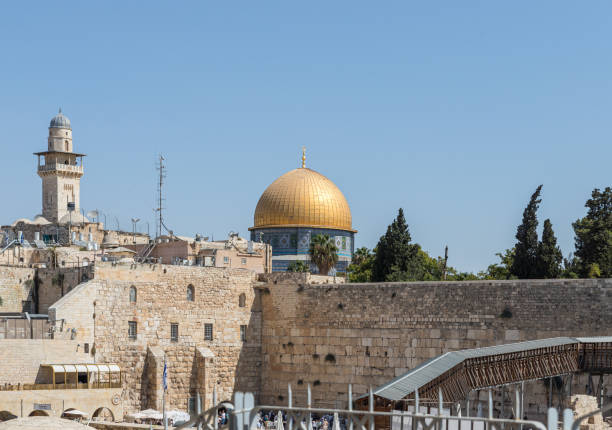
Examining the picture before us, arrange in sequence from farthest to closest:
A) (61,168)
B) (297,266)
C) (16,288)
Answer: (61,168), (297,266), (16,288)

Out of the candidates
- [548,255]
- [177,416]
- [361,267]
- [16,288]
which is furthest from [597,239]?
[16,288]

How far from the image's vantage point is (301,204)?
164 ft

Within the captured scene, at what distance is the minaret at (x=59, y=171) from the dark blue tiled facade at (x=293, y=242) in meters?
10.1

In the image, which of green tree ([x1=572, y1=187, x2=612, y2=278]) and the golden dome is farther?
the golden dome

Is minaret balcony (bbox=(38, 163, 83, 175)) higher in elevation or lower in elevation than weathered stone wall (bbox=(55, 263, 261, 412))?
higher

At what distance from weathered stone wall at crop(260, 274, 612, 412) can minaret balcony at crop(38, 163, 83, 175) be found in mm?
21112

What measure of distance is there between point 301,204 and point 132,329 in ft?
67.1

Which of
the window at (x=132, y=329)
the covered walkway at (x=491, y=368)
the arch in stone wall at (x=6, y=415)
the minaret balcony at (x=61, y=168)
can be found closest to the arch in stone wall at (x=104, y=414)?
the arch in stone wall at (x=6, y=415)

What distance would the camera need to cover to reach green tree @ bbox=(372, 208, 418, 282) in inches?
1478

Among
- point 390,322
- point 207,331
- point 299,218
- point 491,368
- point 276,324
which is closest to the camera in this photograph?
point 491,368

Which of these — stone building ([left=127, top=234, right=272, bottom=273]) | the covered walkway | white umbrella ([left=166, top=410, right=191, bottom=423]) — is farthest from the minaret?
the covered walkway

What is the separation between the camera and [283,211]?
5016cm

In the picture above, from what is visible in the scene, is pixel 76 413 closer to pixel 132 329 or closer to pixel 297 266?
pixel 132 329

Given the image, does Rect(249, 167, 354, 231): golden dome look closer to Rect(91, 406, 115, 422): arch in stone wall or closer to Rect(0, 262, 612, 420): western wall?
Rect(0, 262, 612, 420): western wall
